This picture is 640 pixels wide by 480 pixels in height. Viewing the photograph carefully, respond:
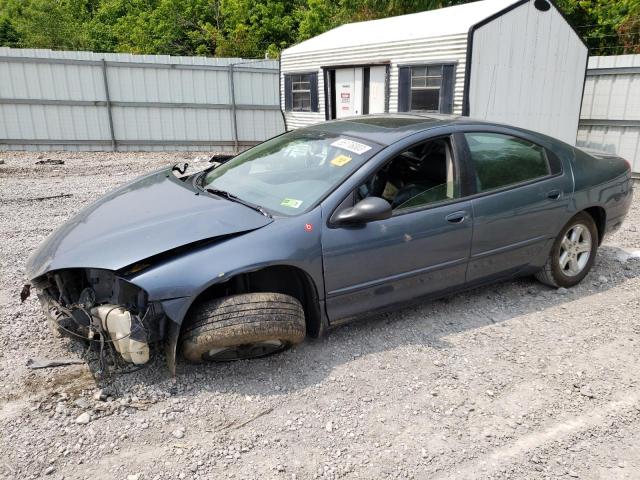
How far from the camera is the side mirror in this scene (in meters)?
3.11

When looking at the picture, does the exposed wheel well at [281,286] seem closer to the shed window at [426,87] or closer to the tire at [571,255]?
the tire at [571,255]

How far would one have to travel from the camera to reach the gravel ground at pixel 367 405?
2.46 m

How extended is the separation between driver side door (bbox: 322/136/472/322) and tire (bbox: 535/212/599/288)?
1.05 metres

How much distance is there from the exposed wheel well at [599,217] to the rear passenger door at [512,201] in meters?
0.49

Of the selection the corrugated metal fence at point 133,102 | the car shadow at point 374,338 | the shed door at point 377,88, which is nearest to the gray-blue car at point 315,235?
the car shadow at point 374,338

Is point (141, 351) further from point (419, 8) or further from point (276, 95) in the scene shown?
point (419, 8)

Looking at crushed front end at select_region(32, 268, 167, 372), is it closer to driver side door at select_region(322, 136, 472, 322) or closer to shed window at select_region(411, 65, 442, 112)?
driver side door at select_region(322, 136, 472, 322)

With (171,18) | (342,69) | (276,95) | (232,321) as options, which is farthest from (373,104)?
(171,18)

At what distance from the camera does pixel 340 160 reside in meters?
3.48

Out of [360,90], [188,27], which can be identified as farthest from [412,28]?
[188,27]

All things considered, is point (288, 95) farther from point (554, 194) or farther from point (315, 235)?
point (315, 235)

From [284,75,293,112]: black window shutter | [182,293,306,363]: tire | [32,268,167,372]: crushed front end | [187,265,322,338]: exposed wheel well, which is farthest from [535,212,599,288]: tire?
[284,75,293,112]: black window shutter

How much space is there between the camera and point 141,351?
2.79 meters

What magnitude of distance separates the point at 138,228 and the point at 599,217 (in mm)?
3805
